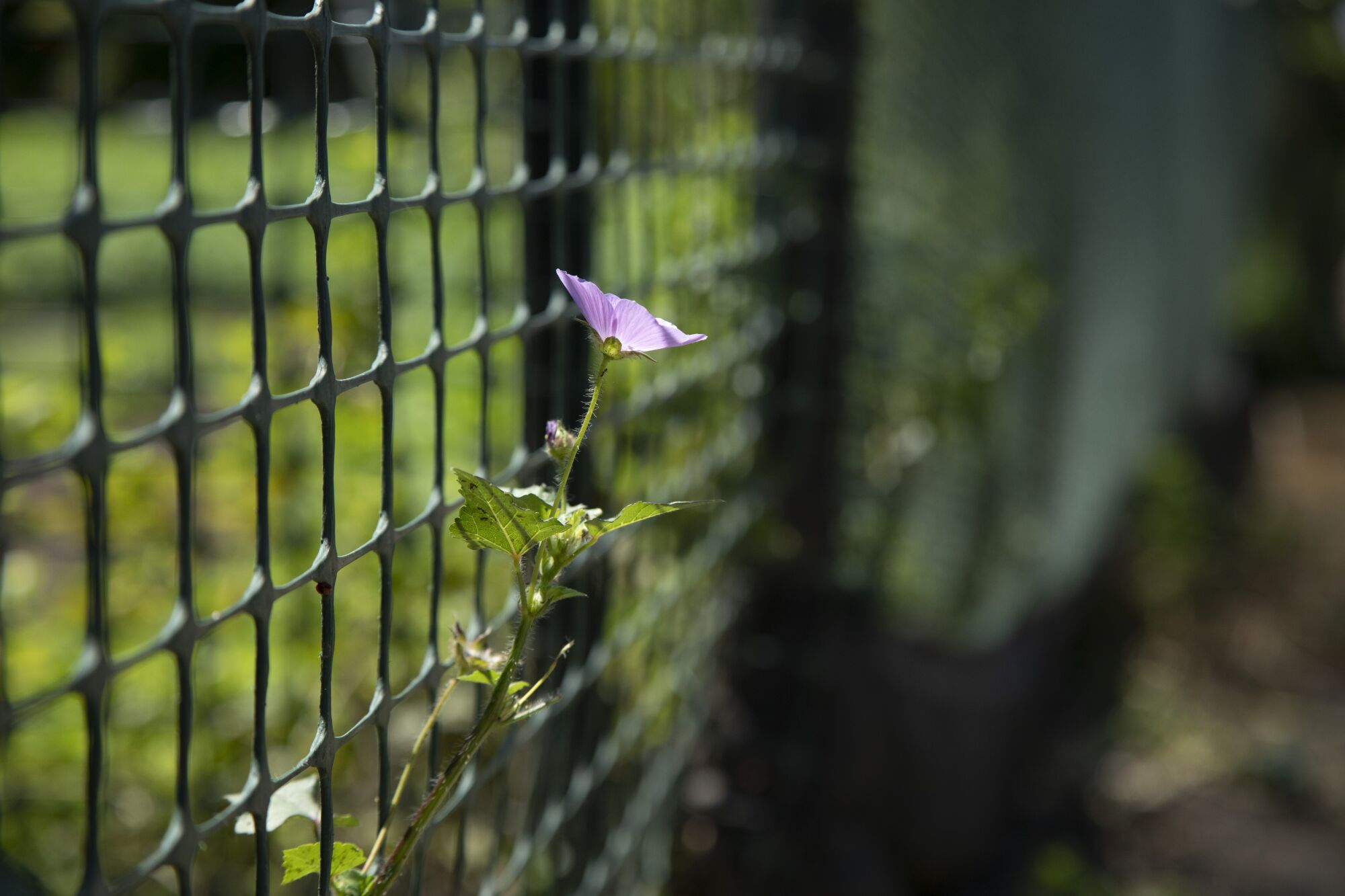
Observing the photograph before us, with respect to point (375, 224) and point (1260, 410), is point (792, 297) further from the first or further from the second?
point (1260, 410)

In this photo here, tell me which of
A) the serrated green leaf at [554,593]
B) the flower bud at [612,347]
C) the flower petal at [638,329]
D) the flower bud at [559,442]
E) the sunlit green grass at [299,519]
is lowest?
the sunlit green grass at [299,519]

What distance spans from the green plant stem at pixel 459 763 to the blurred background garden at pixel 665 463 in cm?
9

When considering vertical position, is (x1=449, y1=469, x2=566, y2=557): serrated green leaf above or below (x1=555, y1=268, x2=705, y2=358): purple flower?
below

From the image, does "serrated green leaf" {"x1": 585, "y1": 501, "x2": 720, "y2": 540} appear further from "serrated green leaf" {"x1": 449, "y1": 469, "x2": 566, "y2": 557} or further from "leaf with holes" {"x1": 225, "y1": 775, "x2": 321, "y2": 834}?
"leaf with holes" {"x1": 225, "y1": 775, "x2": 321, "y2": 834}

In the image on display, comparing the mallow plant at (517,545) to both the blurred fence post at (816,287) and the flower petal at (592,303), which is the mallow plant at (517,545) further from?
the blurred fence post at (816,287)

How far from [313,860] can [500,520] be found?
0.28 metres

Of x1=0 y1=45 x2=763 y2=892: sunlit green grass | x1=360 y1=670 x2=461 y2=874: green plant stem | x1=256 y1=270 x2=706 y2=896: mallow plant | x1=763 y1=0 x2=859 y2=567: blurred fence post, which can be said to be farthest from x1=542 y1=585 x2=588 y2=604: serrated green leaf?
x1=763 y1=0 x2=859 y2=567: blurred fence post

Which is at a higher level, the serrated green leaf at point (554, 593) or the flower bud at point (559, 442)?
the flower bud at point (559, 442)

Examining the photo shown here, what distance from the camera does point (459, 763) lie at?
90 cm

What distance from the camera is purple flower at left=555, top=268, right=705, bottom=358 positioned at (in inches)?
32.5

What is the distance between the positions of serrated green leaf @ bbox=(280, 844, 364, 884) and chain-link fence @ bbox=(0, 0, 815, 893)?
0.02 m

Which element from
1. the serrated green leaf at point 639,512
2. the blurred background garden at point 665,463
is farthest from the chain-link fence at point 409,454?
the serrated green leaf at point 639,512

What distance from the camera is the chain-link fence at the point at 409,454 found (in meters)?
0.89

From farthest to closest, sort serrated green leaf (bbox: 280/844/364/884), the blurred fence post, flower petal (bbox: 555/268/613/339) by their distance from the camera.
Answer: the blurred fence post → serrated green leaf (bbox: 280/844/364/884) → flower petal (bbox: 555/268/613/339)
